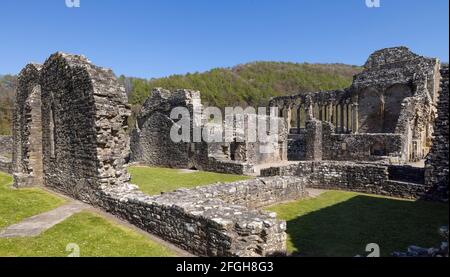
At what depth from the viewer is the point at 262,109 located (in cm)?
4891

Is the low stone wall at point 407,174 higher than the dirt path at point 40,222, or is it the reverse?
the low stone wall at point 407,174

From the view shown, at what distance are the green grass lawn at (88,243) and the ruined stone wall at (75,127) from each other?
7.34 ft

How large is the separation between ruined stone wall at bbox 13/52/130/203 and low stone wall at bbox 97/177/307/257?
1.07 metres

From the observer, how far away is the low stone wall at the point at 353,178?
42.2ft

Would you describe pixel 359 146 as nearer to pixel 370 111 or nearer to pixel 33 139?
pixel 370 111

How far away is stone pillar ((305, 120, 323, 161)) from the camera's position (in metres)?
26.7

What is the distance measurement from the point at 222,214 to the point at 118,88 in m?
6.58

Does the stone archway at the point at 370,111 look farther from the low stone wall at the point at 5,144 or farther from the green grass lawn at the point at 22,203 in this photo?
the low stone wall at the point at 5,144

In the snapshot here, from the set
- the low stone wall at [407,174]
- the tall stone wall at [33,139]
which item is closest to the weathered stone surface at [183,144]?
the low stone wall at [407,174]

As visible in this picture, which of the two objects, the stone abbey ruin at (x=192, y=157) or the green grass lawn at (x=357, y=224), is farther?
the green grass lawn at (x=357, y=224)

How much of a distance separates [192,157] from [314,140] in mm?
10113

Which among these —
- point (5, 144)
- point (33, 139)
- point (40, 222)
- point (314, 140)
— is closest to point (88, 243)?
point (40, 222)

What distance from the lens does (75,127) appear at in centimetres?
1209
